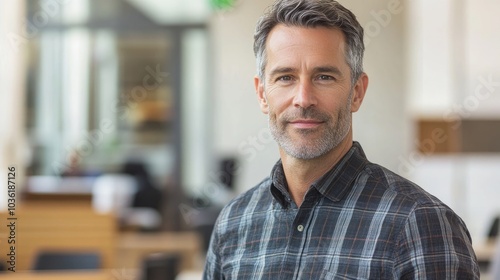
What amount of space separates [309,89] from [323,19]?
10cm

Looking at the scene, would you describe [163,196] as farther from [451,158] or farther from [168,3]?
[451,158]

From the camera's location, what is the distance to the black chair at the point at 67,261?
4941 mm

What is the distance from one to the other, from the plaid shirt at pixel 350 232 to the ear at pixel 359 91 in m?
0.08

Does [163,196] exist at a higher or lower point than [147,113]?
lower

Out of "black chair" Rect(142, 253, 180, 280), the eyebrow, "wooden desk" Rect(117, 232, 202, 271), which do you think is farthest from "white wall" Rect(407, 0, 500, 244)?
the eyebrow

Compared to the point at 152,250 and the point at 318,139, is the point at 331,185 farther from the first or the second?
the point at 152,250

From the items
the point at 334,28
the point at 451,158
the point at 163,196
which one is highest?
the point at 334,28

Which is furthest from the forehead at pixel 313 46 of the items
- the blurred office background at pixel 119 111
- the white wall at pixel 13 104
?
the white wall at pixel 13 104

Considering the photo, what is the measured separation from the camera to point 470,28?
8.05m

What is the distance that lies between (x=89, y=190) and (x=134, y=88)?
135 centimetres

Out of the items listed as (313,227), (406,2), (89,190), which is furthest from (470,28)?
(313,227)

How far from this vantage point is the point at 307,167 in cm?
138

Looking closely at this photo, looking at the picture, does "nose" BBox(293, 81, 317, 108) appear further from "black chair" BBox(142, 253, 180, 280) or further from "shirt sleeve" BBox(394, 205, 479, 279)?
"black chair" BBox(142, 253, 180, 280)

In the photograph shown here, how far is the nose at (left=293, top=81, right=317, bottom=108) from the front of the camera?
1.30 metres
